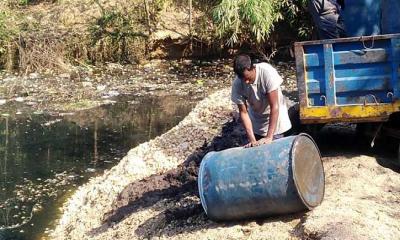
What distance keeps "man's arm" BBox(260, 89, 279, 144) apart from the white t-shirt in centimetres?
5

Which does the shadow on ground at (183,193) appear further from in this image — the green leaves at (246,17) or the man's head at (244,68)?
the green leaves at (246,17)

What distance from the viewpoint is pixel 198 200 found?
6453 mm

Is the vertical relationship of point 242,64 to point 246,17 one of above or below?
below

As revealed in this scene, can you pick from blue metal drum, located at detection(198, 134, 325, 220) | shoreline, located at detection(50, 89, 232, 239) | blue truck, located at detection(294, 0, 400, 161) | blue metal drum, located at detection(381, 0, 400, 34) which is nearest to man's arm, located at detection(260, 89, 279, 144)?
blue metal drum, located at detection(198, 134, 325, 220)

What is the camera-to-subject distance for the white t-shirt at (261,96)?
567 cm

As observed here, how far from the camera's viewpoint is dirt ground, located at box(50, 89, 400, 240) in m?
5.25

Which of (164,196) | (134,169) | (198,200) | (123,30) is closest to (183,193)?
(164,196)

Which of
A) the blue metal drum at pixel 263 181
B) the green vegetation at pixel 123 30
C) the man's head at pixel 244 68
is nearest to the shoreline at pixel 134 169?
the blue metal drum at pixel 263 181

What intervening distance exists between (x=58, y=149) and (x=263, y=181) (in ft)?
21.7

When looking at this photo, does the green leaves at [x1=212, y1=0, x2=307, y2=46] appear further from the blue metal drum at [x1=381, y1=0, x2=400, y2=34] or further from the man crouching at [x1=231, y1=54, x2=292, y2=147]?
the man crouching at [x1=231, y1=54, x2=292, y2=147]

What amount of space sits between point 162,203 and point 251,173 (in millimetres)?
1797

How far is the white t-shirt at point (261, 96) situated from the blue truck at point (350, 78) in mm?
679

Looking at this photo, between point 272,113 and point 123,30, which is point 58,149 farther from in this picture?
point 123,30

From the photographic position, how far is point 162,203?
6.80m
